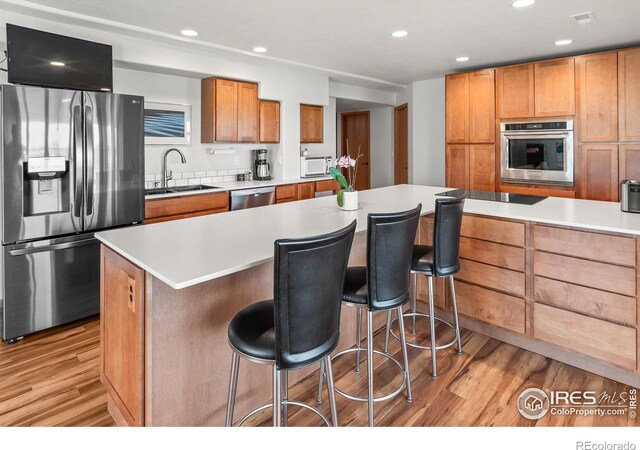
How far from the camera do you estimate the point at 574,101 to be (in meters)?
4.46

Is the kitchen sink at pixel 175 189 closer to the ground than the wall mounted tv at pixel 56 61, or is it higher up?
closer to the ground

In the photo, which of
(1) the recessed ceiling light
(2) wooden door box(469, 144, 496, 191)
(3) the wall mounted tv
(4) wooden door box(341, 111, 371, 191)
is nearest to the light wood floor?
(3) the wall mounted tv

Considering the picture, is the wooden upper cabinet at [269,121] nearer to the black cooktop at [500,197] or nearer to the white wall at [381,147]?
the black cooktop at [500,197]

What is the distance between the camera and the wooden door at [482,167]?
16.9ft

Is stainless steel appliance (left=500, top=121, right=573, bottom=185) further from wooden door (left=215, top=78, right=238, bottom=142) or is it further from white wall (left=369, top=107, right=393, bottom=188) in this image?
wooden door (left=215, top=78, right=238, bottom=142)

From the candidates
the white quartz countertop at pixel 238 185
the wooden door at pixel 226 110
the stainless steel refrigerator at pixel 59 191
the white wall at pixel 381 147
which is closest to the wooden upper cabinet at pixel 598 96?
the white quartz countertop at pixel 238 185

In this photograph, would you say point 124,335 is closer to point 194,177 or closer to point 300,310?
point 300,310

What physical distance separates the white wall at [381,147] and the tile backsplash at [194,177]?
3.27m

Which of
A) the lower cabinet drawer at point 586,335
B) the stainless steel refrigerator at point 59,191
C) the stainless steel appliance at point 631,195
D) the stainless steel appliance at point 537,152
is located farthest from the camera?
the stainless steel appliance at point 537,152

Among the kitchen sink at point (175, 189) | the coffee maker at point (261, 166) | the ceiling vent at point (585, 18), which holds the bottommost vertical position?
the kitchen sink at point (175, 189)

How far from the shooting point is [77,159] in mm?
3094

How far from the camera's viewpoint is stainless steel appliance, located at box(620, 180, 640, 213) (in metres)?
2.52

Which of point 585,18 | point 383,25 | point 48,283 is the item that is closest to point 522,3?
point 585,18

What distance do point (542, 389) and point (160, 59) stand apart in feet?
13.8
